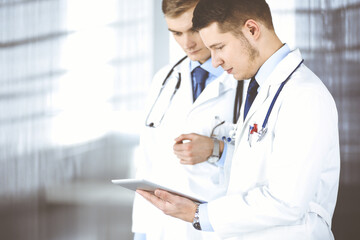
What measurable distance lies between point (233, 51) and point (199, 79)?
494mm

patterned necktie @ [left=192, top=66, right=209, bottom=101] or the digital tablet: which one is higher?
patterned necktie @ [left=192, top=66, right=209, bottom=101]

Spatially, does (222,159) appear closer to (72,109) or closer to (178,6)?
(178,6)

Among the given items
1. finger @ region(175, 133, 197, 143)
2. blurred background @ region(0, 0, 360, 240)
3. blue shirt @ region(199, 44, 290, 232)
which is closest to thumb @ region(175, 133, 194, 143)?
finger @ region(175, 133, 197, 143)

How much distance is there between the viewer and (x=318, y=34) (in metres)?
2.25

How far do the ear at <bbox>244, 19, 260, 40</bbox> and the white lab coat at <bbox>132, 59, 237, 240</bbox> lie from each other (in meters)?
0.43

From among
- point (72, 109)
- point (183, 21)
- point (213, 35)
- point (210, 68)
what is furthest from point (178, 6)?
point (72, 109)

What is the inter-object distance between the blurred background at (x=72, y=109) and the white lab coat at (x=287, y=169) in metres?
1.60

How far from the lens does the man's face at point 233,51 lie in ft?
3.84

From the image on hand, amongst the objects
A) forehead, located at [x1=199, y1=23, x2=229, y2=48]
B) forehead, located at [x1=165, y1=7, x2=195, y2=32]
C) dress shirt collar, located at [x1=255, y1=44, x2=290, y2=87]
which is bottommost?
dress shirt collar, located at [x1=255, y1=44, x2=290, y2=87]

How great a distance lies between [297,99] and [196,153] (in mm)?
538

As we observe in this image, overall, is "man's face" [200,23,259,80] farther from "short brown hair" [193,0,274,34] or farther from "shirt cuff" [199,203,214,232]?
"shirt cuff" [199,203,214,232]

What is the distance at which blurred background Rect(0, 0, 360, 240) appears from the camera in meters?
2.75

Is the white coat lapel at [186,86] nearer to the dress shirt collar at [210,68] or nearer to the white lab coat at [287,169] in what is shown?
the dress shirt collar at [210,68]

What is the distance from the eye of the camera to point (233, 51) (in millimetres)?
1187
